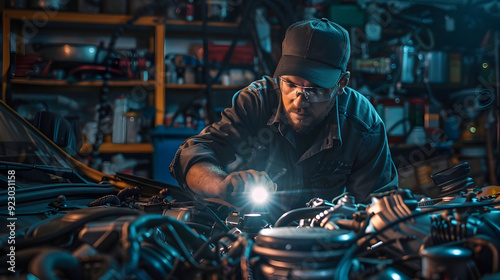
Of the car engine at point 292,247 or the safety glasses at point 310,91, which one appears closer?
the car engine at point 292,247

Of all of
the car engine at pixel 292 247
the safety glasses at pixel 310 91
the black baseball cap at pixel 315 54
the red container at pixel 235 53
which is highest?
the red container at pixel 235 53

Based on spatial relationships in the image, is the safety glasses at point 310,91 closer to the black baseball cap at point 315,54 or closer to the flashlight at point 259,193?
the black baseball cap at point 315,54

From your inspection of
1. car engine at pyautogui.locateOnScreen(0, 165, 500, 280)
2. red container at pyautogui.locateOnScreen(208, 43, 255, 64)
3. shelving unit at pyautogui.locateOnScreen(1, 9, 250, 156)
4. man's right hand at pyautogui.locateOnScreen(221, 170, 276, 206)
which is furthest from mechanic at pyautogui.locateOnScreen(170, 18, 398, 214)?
red container at pyautogui.locateOnScreen(208, 43, 255, 64)

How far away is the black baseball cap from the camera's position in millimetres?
1681

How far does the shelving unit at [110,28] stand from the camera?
447 centimetres

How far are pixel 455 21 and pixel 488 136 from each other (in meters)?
1.46

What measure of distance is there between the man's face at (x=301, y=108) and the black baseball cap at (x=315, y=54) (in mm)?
47

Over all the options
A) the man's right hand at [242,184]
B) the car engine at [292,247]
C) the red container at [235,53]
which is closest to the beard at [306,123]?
the man's right hand at [242,184]

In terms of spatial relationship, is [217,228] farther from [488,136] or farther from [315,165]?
[488,136]

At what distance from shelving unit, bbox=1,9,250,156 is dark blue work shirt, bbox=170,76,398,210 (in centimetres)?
278

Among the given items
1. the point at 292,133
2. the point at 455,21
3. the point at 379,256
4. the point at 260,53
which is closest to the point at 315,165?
the point at 292,133

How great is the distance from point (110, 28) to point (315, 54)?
377 centimetres

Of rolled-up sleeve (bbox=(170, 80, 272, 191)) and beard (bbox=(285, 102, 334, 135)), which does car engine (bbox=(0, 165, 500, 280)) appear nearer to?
rolled-up sleeve (bbox=(170, 80, 272, 191))

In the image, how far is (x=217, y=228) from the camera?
1.29 meters
